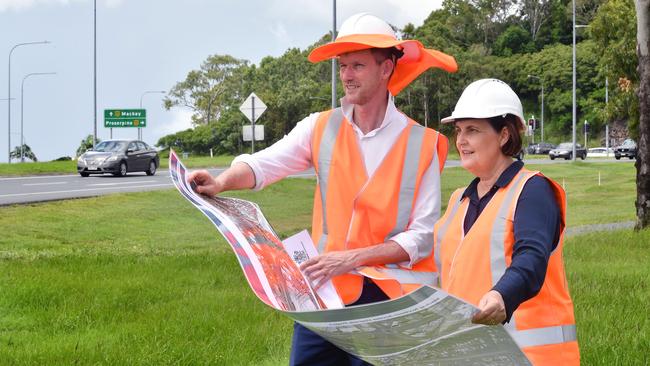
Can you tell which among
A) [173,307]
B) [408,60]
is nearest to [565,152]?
[173,307]

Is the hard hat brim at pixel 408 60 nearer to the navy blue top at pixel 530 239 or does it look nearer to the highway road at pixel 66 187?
the navy blue top at pixel 530 239

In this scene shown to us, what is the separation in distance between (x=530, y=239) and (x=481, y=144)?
42cm

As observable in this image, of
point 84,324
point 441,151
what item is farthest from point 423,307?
point 84,324

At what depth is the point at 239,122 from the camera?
85438 mm

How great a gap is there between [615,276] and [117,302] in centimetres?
509

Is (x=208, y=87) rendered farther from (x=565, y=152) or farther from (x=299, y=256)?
(x=299, y=256)

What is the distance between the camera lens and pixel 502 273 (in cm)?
251

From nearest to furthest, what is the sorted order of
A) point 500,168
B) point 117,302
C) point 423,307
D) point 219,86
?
1. point 423,307
2. point 500,168
3. point 117,302
4. point 219,86

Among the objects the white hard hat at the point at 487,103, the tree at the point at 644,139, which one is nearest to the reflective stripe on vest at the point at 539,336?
the white hard hat at the point at 487,103

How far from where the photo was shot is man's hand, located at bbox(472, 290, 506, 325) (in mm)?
1983

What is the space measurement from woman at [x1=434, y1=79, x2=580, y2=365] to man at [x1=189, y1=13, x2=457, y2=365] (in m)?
0.14

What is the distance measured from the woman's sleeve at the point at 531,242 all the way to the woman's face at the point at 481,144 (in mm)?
184

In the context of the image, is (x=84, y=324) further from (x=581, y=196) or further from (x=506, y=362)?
(x=581, y=196)

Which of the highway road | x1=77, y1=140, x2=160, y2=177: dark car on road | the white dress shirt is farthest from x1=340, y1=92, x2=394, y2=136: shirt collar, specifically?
x1=77, y1=140, x2=160, y2=177: dark car on road
